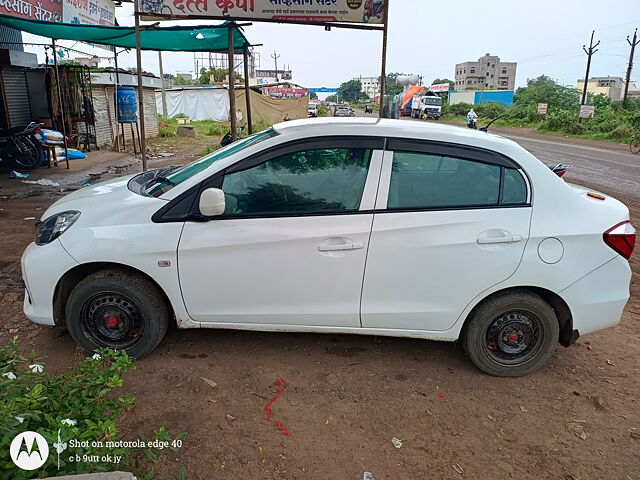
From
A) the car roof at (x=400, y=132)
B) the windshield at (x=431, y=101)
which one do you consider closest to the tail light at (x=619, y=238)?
the car roof at (x=400, y=132)

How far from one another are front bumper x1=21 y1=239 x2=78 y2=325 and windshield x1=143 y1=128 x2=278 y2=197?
28.2 inches

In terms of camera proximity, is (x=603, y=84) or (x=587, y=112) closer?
(x=587, y=112)

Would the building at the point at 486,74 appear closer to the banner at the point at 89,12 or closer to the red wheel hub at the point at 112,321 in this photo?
the banner at the point at 89,12

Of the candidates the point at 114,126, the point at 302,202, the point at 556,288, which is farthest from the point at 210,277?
the point at 114,126

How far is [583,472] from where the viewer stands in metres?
2.62

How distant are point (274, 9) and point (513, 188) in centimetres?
493

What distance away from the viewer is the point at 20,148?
11125mm

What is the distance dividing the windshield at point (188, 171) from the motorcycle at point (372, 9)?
411cm

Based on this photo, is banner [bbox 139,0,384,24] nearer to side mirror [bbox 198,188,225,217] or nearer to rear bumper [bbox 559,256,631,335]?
side mirror [bbox 198,188,225,217]

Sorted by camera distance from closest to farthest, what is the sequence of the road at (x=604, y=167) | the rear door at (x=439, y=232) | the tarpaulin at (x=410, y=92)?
the rear door at (x=439, y=232) → the road at (x=604, y=167) → the tarpaulin at (x=410, y=92)

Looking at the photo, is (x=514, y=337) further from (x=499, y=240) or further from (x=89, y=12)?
(x=89, y=12)

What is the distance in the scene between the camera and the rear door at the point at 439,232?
10.4 feet

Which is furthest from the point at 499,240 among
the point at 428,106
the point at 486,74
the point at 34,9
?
the point at 486,74

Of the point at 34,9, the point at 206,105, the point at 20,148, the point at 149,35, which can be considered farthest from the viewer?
the point at 206,105
